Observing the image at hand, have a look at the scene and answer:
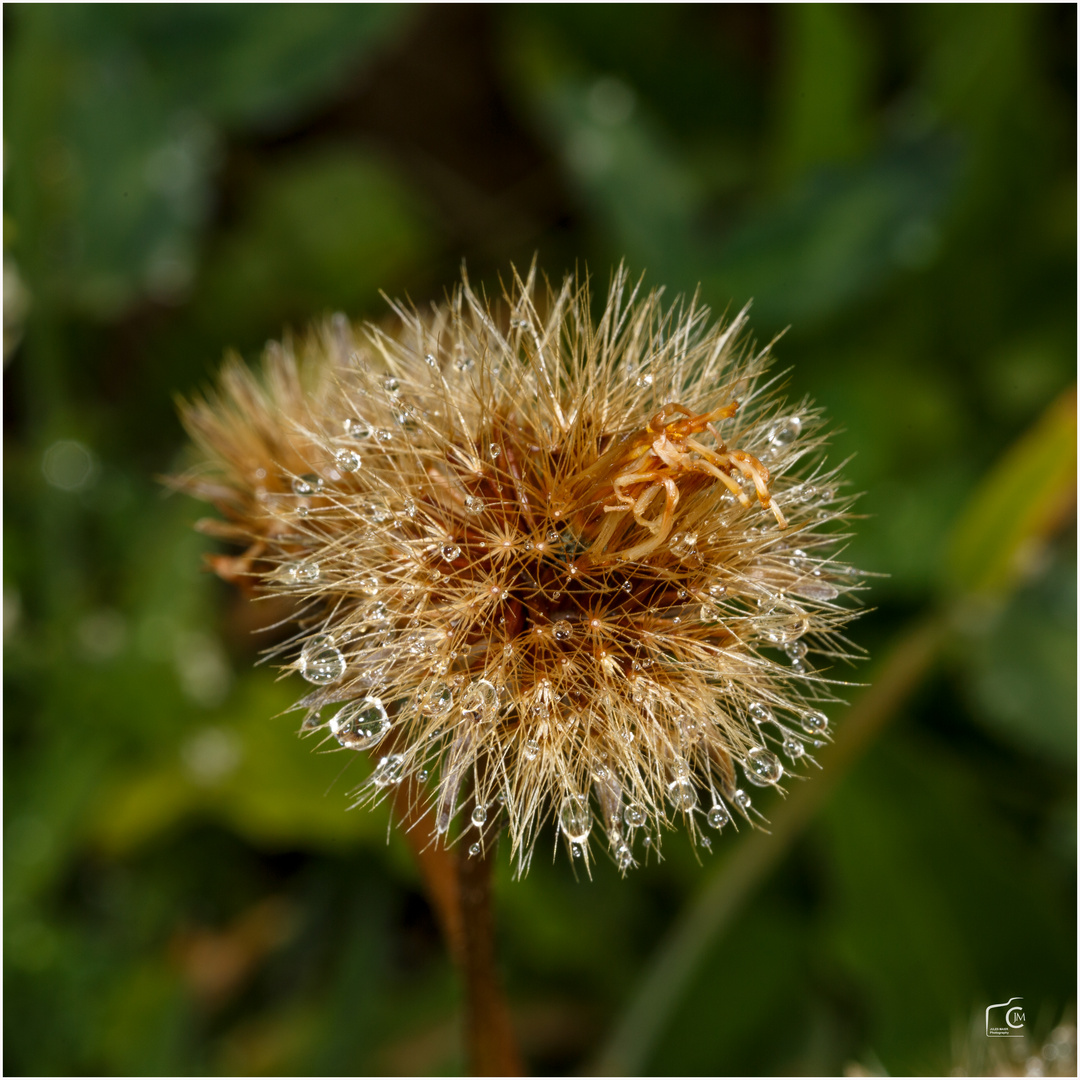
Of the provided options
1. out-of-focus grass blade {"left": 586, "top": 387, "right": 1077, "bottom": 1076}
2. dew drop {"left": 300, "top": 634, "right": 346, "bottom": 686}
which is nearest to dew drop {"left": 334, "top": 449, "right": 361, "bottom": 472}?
dew drop {"left": 300, "top": 634, "right": 346, "bottom": 686}

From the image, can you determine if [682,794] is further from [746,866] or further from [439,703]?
[746,866]

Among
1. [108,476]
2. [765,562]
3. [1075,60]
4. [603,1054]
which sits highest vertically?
[1075,60]

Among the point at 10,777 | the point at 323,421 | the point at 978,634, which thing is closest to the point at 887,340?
the point at 978,634

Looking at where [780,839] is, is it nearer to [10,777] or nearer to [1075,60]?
[10,777]

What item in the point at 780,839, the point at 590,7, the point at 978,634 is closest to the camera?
the point at 780,839

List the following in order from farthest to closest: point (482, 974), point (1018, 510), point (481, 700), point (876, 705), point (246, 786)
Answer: point (246, 786) → point (876, 705) → point (1018, 510) → point (482, 974) → point (481, 700)

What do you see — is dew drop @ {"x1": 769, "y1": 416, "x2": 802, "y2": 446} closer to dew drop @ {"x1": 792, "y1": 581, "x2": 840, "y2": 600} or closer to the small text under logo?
dew drop @ {"x1": 792, "y1": 581, "x2": 840, "y2": 600}

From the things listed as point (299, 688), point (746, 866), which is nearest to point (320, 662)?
point (746, 866)
